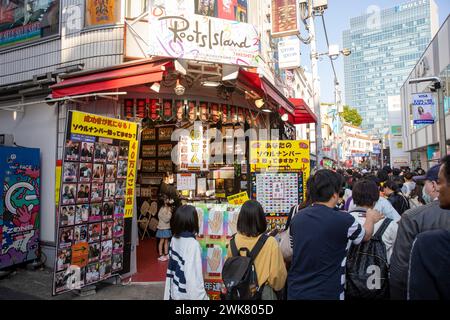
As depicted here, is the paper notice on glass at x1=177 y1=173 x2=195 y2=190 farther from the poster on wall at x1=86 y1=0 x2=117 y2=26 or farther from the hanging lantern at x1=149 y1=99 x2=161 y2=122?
the poster on wall at x1=86 y1=0 x2=117 y2=26

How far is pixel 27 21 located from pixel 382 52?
14903 centimetres

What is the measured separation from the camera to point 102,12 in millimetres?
7555

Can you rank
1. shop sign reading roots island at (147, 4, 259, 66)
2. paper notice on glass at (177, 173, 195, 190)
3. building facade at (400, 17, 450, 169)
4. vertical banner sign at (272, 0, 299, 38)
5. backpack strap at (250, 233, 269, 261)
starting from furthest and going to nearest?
1. building facade at (400, 17, 450, 169)
2. vertical banner sign at (272, 0, 299, 38)
3. paper notice on glass at (177, 173, 195, 190)
4. shop sign reading roots island at (147, 4, 259, 66)
5. backpack strap at (250, 233, 269, 261)

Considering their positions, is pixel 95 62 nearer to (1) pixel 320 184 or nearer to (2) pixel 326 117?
(1) pixel 320 184

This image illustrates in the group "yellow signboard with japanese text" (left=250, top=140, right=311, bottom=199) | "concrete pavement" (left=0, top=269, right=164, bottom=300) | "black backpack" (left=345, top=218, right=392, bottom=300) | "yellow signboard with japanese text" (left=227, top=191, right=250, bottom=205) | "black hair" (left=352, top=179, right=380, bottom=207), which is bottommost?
"concrete pavement" (left=0, top=269, right=164, bottom=300)

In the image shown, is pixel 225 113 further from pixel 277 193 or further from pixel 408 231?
pixel 408 231

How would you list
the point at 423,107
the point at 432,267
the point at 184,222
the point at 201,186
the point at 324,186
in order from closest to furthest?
the point at 432,267, the point at 324,186, the point at 184,222, the point at 201,186, the point at 423,107

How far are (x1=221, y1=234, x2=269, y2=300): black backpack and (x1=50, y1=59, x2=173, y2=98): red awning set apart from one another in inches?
167

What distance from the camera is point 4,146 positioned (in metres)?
6.79

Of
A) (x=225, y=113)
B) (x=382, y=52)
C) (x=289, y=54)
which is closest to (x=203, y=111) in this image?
(x=225, y=113)

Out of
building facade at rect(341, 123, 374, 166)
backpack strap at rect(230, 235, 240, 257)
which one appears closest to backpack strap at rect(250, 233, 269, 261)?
backpack strap at rect(230, 235, 240, 257)

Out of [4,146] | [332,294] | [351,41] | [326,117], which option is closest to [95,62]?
[4,146]

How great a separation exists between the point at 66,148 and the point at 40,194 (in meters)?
3.48

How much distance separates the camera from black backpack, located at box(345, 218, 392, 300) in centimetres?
301
